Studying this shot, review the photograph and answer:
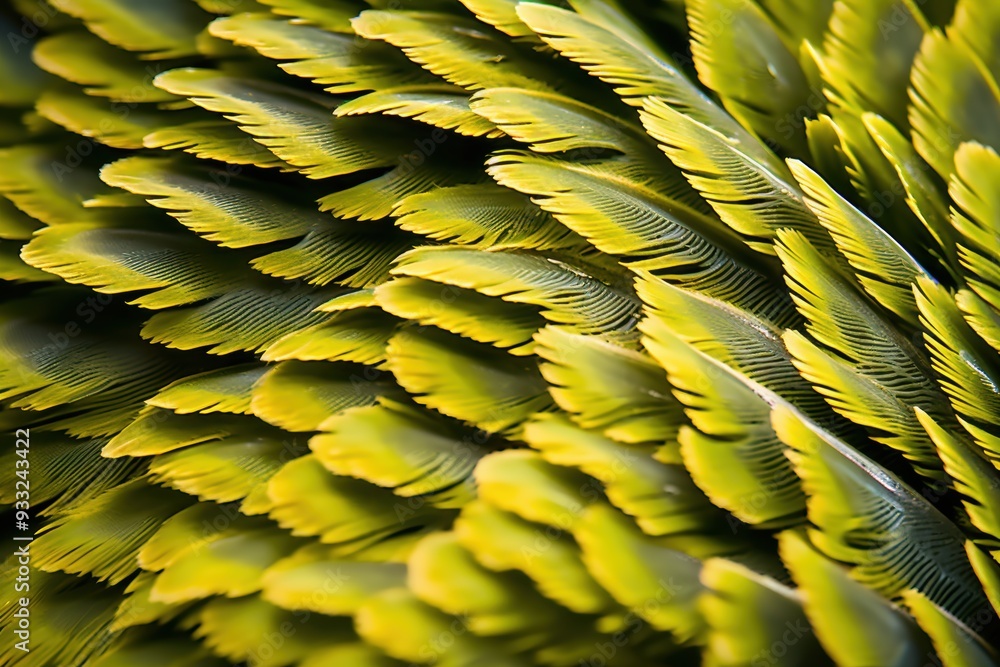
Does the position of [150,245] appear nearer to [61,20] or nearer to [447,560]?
[61,20]

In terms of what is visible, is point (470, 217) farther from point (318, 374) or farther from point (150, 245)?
point (150, 245)

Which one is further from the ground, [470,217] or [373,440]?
[470,217]

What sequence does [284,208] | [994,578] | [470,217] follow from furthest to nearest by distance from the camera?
[284,208] → [470,217] → [994,578]

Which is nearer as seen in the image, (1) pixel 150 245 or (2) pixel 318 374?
(2) pixel 318 374

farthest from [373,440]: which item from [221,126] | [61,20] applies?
[61,20]

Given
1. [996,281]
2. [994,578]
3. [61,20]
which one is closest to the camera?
[994,578]

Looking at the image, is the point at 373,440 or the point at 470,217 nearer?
the point at 373,440

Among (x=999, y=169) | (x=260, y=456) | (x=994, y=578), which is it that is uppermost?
(x=999, y=169)

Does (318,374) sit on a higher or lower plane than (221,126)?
lower

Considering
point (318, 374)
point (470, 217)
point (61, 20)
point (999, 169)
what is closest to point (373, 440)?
point (318, 374)
